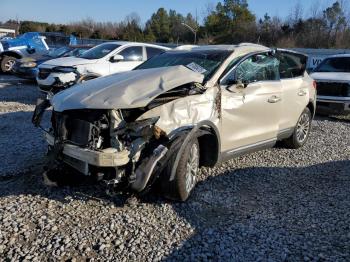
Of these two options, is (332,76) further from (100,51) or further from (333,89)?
(100,51)

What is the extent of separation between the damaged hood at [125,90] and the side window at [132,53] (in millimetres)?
6691

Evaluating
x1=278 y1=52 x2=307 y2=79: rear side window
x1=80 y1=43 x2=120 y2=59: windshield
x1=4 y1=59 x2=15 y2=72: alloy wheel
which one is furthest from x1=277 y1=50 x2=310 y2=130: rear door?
x1=4 y1=59 x2=15 y2=72: alloy wheel

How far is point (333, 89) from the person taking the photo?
10.4 meters

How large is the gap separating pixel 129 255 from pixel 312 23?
4231 cm

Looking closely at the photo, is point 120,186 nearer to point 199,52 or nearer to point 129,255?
point 129,255

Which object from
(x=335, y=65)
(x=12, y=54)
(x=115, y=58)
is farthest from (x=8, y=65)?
(x=335, y=65)

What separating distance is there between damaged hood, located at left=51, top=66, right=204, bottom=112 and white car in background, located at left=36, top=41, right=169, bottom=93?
545cm

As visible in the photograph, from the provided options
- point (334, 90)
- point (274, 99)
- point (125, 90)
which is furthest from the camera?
point (334, 90)

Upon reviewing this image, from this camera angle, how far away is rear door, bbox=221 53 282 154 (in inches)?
196

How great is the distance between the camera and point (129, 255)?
3445 mm

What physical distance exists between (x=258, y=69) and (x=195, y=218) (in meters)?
2.48

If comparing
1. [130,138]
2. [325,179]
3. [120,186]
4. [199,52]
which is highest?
[199,52]

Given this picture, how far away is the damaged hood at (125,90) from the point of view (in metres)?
4.01

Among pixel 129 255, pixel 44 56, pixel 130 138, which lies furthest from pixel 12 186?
pixel 44 56
